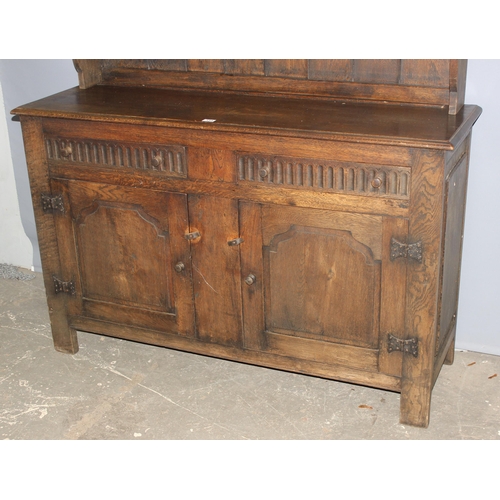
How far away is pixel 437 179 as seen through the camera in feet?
7.87

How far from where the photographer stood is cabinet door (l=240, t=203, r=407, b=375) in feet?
8.51

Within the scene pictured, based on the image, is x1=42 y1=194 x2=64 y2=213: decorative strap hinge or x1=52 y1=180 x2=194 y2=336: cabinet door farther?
x1=42 y1=194 x2=64 y2=213: decorative strap hinge

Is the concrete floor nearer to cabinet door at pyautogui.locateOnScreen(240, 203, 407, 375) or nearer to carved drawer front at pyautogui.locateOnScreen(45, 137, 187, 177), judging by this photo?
cabinet door at pyautogui.locateOnScreen(240, 203, 407, 375)

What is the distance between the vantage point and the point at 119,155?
284 centimetres

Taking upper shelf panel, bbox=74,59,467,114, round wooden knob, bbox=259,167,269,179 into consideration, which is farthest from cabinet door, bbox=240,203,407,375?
upper shelf panel, bbox=74,59,467,114

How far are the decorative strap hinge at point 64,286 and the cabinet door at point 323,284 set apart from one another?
2.52 ft

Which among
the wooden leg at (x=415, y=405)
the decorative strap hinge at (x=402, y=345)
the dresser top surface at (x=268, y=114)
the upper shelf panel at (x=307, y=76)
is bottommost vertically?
the wooden leg at (x=415, y=405)

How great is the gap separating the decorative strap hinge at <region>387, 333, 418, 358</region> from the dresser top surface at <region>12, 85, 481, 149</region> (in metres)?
0.69

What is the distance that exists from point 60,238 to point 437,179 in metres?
1.52

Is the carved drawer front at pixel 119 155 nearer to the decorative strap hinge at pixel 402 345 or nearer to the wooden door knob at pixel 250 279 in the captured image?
the wooden door knob at pixel 250 279

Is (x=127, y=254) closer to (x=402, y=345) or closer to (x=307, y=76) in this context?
(x=307, y=76)

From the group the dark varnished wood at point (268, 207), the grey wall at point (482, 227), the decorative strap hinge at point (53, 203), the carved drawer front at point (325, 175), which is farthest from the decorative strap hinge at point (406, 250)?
the decorative strap hinge at point (53, 203)

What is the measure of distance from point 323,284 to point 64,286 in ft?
3.68

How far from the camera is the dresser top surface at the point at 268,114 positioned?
2.45m
